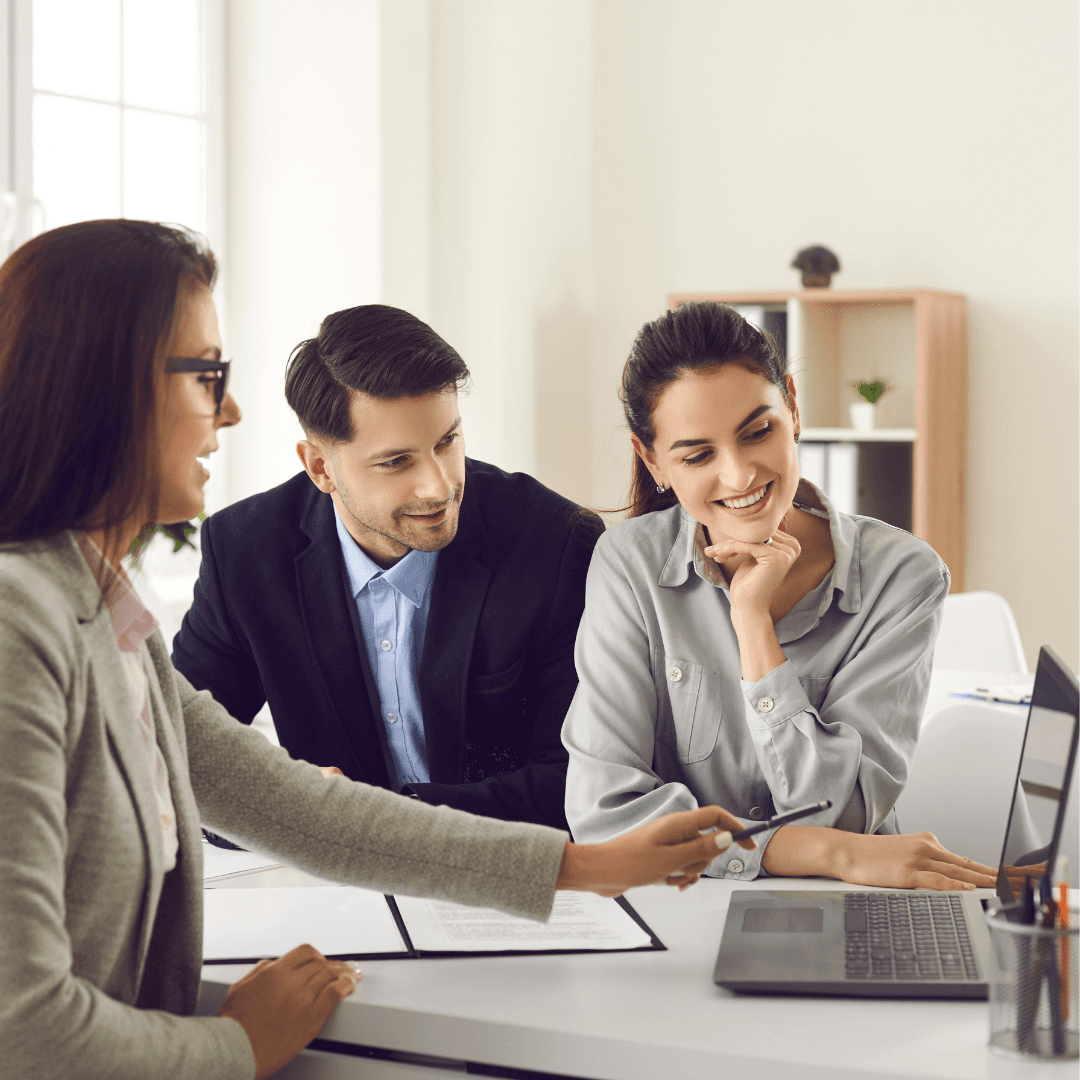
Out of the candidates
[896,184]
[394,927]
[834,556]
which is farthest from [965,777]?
[896,184]

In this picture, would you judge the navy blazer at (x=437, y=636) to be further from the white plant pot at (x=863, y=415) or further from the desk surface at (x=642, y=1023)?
the white plant pot at (x=863, y=415)

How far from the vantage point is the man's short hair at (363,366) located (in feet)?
6.35

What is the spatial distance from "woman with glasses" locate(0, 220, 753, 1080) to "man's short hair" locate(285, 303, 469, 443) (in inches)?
29.3

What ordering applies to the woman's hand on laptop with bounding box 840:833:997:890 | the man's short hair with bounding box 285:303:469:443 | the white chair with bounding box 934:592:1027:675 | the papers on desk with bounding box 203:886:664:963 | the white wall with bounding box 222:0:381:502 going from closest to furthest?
the papers on desk with bounding box 203:886:664:963
the woman's hand on laptop with bounding box 840:833:997:890
the man's short hair with bounding box 285:303:469:443
the white chair with bounding box 934:592:1027:675
the white wall with bounding box 222:0:381:502

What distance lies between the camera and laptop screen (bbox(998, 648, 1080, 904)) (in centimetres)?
107

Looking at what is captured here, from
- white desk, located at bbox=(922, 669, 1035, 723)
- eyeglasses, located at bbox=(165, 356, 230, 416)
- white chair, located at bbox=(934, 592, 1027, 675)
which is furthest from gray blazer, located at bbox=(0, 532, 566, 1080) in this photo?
white chair, located at bbox=(934, 592, 1027, 675)

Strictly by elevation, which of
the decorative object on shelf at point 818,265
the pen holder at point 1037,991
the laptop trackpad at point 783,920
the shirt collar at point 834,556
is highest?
the decorative object on shelf at point 818,265

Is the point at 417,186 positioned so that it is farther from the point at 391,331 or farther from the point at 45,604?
the point at 45,604

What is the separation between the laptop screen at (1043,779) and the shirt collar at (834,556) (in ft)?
1.43

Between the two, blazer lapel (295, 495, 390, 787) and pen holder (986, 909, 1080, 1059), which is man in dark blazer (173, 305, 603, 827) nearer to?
blazer lapel (295, 495, 390, 787)

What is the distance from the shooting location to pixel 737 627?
5.54 ft

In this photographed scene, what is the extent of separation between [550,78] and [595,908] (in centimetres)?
361

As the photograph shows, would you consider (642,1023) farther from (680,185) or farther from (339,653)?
(680,185)

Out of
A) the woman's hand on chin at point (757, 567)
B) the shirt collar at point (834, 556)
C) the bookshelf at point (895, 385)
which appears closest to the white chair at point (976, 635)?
the bookshelf at point (895, 385)
